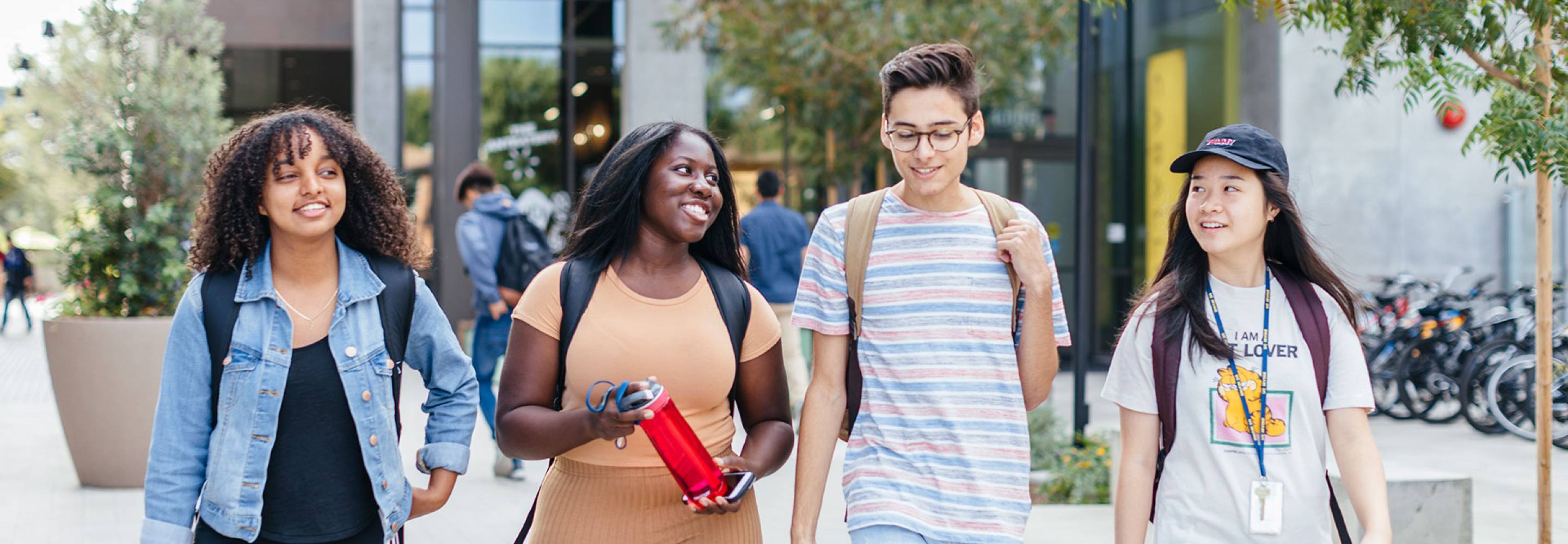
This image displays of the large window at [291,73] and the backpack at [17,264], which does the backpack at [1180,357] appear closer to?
the large window at [291,73]

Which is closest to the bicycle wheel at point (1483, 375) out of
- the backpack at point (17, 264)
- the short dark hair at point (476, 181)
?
the short dark hair at point (476, 181)

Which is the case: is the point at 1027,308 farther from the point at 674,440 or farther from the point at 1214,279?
the point at 674,440

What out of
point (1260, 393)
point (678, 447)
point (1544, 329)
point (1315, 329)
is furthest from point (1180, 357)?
point (1544, 329)

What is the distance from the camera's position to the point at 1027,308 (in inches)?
115

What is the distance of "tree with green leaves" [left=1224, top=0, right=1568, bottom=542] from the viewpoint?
4062mm

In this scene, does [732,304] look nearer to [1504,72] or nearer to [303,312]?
[303,312]

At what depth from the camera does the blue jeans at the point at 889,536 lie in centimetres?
286

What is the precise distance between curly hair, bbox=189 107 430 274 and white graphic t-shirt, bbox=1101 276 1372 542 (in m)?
1.77

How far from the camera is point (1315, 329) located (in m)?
2.87

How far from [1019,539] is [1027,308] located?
52 centimetres

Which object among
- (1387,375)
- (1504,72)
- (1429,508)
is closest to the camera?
(1504,72)

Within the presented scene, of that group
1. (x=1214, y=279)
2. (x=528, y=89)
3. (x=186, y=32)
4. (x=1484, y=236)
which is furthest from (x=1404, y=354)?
(x=528, y=89)

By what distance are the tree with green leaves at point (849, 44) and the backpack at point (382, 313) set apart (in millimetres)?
8126

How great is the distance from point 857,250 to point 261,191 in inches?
52.3
